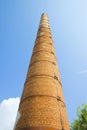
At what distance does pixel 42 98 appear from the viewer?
817cm

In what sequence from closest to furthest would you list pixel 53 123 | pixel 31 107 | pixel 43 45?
pixel 53 123, pixel 31 107, pixel 43 45

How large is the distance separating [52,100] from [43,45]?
4175mm

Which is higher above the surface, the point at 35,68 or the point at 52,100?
the point at 35,68

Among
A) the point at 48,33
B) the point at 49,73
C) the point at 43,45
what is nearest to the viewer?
the point at 49,73

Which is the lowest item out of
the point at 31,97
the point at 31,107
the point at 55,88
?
the point at 31,107

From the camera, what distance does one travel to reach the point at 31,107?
783 cm

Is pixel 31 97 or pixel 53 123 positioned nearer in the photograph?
pixel 53 123

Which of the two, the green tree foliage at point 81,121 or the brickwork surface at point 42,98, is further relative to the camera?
the green tree foliage at point 81,121

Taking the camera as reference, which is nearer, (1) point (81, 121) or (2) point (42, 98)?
(2) point (42, 98)

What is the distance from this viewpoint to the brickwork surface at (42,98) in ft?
24.4

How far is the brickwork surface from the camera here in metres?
7.43

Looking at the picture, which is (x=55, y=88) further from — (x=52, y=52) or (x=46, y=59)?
(x=52, y=52)

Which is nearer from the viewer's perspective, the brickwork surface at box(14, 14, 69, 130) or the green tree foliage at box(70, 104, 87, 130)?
the brickwork surface at box(14, 14, 69, 130)

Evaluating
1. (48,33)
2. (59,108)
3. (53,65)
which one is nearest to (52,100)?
(59,108)
